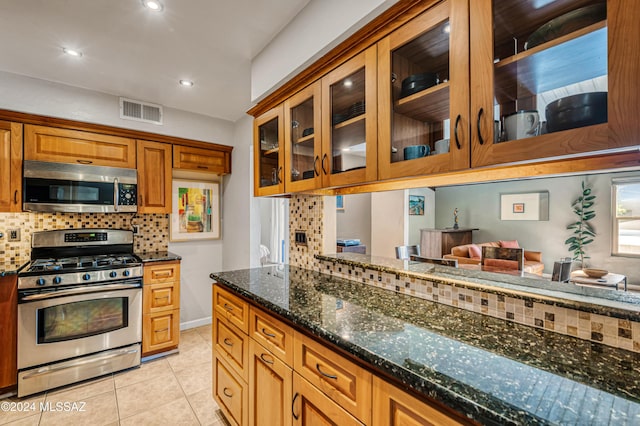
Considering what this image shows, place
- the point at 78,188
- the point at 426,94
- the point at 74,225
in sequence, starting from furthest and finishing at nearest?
the point at 74,225 → the point at 78,188 → the point at 426,94

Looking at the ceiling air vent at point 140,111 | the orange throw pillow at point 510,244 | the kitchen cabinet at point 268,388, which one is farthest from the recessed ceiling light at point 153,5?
the orange throw pillow at point 510,244

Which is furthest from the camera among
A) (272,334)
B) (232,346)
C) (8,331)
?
(8,331)

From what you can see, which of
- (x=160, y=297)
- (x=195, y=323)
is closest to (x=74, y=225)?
(x=160, y=297)

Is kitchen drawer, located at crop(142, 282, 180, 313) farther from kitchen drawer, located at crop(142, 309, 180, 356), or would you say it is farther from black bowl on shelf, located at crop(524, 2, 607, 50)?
black bowl on shelf, located at crop(524, 2, 607, 50)

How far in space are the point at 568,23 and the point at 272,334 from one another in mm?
1563

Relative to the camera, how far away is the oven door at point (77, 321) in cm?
218

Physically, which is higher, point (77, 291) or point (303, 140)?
point (303, 140)

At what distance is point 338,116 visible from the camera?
1.54 metres

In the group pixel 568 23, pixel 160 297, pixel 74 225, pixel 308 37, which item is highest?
pixel 308 37

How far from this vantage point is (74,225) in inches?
111

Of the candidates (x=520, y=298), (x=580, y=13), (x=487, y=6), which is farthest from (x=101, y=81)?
(x=520, y=298)

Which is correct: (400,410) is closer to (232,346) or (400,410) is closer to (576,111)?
(576,111)

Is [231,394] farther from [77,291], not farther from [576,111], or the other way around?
[576,111]

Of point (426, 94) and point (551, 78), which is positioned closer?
point (551, 78)
